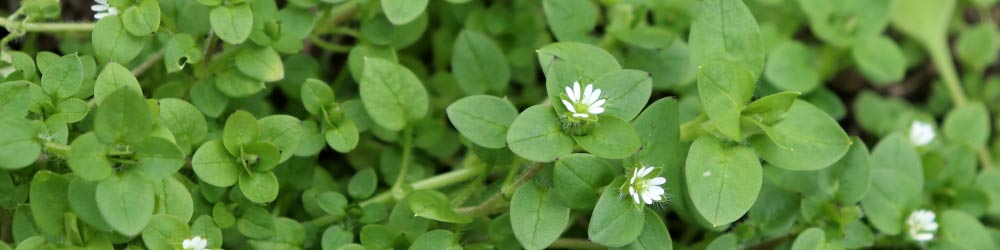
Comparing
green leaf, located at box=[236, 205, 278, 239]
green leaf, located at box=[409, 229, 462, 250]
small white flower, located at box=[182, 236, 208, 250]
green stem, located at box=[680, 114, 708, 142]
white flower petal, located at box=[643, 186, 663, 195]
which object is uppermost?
white flower petal, located at box=[643, 186, 663, 195]

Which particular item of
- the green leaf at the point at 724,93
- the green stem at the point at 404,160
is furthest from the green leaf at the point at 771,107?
the green stem at the point at 404,160

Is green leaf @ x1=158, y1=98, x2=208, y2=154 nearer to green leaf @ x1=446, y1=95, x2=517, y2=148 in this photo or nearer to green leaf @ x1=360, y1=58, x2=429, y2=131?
green leaf @ x1=360, y1=58, x2=429, y2=131

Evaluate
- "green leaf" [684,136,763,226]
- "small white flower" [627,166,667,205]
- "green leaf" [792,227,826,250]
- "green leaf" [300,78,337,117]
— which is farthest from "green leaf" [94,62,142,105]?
"green leaf" [792,227,826,250]

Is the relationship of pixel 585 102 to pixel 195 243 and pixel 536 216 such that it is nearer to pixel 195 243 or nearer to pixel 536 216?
pixel 536 216

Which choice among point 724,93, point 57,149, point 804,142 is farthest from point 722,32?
point 57,149

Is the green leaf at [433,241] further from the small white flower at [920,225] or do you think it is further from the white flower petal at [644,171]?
the small white flower at [920,225]

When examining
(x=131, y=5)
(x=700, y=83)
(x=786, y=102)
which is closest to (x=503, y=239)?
(x=700, y=83)

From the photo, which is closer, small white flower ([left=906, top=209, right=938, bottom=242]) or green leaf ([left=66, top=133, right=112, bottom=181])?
green leaf ([left=66, top=133, right=112, bottom=181])

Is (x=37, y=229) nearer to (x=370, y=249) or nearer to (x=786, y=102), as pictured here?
(x=370, y=249)
